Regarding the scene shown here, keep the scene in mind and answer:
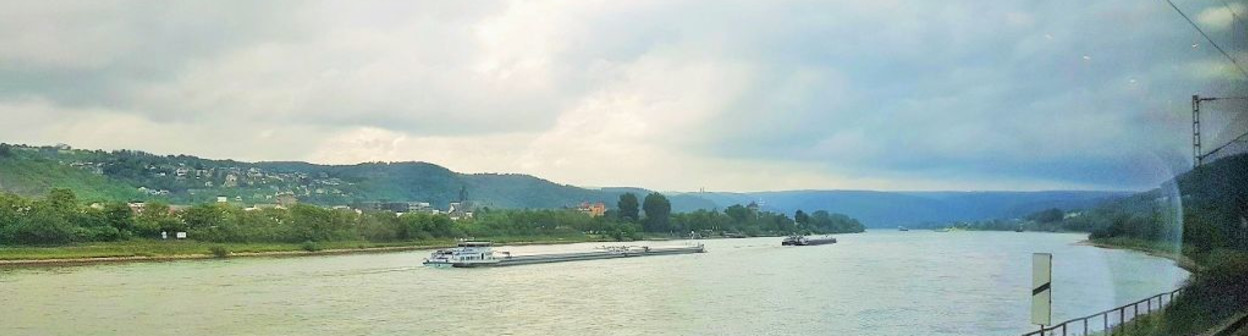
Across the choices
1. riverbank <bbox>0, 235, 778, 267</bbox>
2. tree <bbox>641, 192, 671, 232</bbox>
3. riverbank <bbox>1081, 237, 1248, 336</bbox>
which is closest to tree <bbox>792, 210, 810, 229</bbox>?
tree <bbox>641, 192, 671, 232</bbox>

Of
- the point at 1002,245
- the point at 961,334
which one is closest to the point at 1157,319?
the point at 961,334

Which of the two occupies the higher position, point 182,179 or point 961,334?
point 182,179

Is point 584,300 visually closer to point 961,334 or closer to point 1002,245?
point 961,334

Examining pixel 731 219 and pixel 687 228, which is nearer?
pixel 687 228

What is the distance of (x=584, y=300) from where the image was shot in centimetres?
1831

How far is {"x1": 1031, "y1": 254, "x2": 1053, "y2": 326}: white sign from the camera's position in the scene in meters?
4.43

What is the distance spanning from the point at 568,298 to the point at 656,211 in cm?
4141

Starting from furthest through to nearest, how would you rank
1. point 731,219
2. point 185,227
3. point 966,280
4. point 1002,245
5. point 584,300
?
point 731,219 < point 1002,245 < point 185,227 < point 966,280 < point 584,300

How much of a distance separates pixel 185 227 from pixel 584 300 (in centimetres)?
2153

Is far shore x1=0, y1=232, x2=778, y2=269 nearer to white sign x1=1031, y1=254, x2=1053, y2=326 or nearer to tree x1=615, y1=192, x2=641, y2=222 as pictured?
tree x1=615, y1=192, x2=641, y2=222

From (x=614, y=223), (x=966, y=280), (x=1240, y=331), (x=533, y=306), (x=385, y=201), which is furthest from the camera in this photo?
(x=614, y=223)

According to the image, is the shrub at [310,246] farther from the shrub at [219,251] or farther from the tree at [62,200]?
the tree at [62,200]

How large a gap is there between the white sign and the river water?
4.59 meters

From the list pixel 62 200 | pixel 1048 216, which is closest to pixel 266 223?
pixel 62 200
